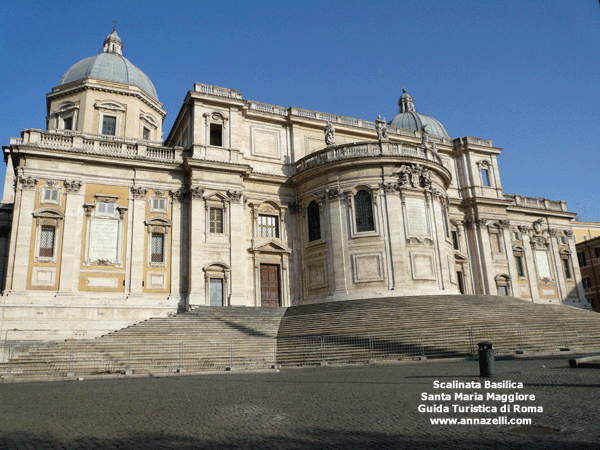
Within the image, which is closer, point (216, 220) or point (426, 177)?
point (216, 220)

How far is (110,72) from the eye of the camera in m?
35.9

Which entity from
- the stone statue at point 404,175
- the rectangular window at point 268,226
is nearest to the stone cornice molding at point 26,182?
the rectangular window at point 268,226

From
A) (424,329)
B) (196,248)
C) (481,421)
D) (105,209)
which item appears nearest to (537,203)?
(424,329)

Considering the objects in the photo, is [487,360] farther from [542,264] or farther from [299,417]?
[542,264]

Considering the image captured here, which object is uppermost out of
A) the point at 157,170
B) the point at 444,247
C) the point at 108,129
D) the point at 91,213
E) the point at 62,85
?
the point at 62,85

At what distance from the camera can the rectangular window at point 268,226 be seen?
3198 cm

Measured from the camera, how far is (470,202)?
39.1m

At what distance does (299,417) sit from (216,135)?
93.2ft

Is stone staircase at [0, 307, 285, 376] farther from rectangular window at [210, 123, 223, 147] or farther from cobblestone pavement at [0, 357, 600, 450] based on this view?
rectangular window at [210, 123, 223, 147]

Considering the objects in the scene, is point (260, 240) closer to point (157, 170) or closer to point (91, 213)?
point (157, 170)

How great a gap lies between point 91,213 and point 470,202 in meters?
28.1

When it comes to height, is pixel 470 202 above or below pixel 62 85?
below

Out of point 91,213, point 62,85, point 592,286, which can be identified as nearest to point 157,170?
point 91,213

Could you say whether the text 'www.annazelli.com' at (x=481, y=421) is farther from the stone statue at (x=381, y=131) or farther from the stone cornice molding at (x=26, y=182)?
the stone cornice molding at (x=26, y=182)
